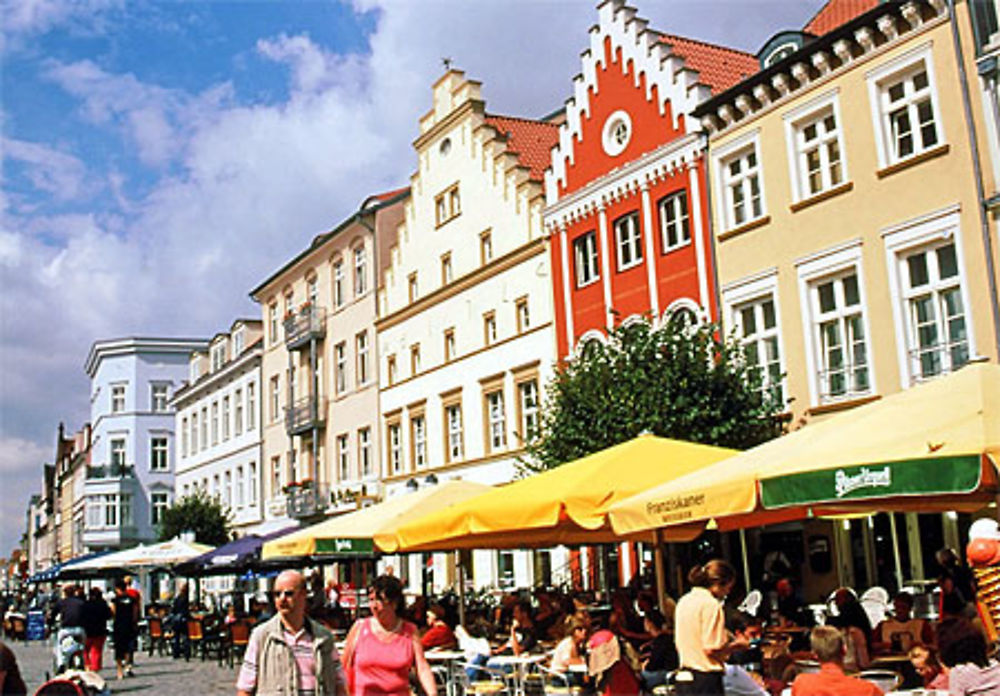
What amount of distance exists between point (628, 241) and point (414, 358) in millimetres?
11714

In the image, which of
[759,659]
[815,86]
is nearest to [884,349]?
[815,86]

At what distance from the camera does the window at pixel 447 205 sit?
33250 mm

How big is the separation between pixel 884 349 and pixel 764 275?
339 centimetres

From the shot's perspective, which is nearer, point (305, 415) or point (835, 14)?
point (835, 14)

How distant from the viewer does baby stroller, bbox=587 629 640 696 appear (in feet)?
26.7

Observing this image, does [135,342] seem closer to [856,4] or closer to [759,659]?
[856,4]

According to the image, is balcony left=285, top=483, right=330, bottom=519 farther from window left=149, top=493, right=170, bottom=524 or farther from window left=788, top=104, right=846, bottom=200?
window left=149, top=493, right=170, bottom=524

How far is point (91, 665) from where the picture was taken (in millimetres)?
19719

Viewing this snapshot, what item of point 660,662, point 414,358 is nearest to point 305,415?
point 414,358

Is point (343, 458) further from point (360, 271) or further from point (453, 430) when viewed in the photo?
point (453, 430)

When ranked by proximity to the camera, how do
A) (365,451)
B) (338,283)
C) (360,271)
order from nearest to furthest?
(365,451) → (360,271) → (338,283)

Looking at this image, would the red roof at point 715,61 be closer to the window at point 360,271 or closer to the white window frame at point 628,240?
the white window frame at point 628,240

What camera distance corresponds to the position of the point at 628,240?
84.6ft

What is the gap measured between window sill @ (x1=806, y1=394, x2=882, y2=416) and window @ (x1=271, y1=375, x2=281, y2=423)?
29.7 metres
